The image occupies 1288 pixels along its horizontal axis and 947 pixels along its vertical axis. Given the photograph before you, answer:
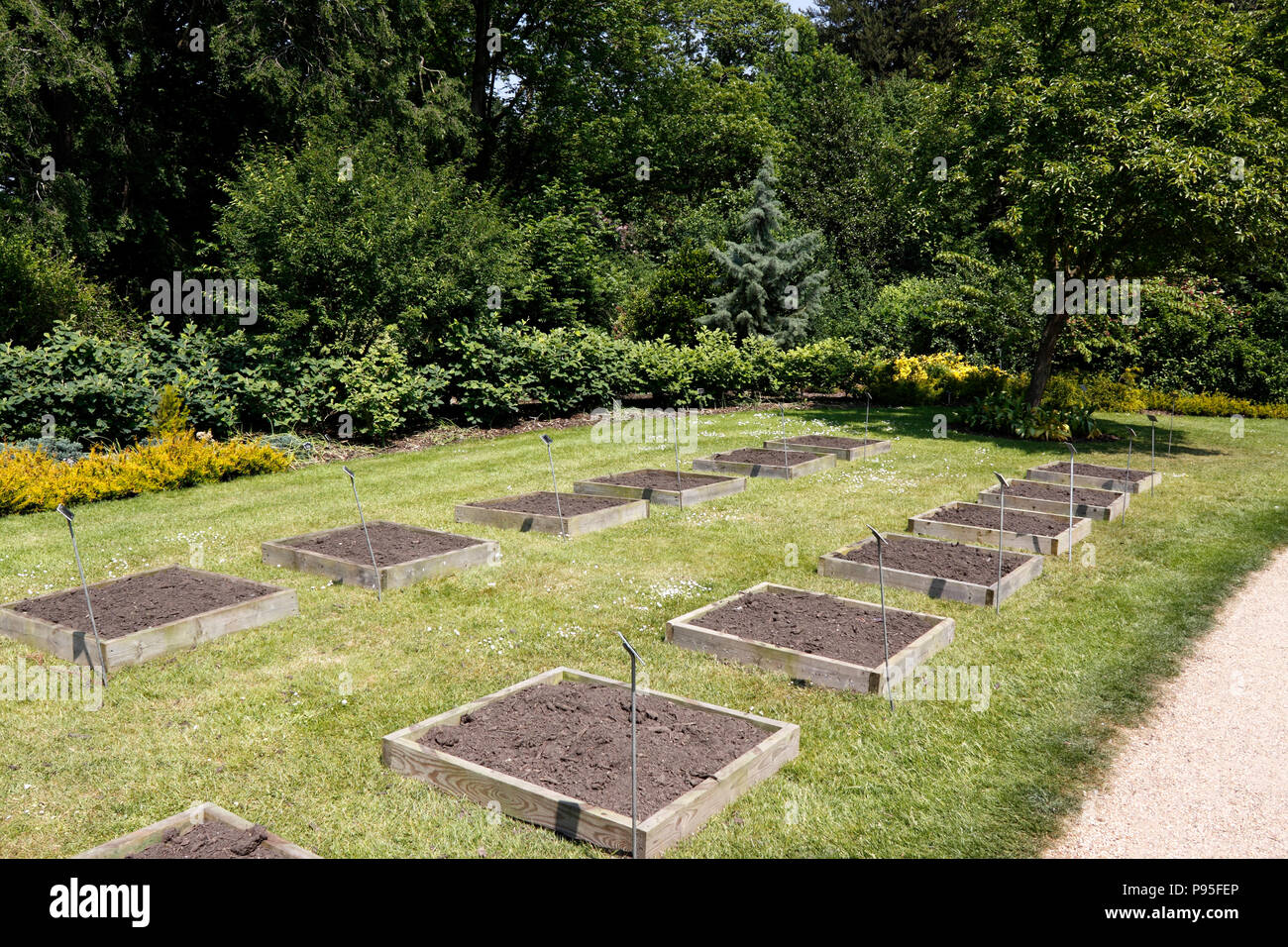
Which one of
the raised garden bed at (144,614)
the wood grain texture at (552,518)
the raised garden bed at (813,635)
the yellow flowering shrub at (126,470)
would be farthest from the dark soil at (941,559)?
the yellow flowering shrub at (126,470)

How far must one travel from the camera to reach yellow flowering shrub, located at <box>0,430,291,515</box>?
10070 mm

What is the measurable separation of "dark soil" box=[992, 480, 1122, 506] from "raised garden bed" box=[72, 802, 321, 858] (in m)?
9.28

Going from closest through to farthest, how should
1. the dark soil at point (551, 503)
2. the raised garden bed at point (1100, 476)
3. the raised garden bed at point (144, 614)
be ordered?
the raised garden bed at point (144, 614), the dark soil at point (551, 503), the raised garden bed at point (1100, 476)

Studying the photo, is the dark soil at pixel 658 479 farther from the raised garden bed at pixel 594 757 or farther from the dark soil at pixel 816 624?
the raised garden bed at pixel 594 757

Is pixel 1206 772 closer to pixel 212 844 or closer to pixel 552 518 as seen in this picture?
pixel 212 844

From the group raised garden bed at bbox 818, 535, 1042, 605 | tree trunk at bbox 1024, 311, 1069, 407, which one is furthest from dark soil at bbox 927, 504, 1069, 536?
tree trunk at bbox 1024, 311, 1069, 407

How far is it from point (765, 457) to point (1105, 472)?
4908 millimetres

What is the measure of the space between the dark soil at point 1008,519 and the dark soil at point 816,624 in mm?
3097

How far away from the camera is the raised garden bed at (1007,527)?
27.9 feet

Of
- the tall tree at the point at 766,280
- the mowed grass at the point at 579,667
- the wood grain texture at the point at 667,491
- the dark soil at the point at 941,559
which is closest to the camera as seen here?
the mowed grass at the point at 579,667

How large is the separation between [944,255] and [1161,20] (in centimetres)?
526

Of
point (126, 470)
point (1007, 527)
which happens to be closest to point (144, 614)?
point (126, 470)
